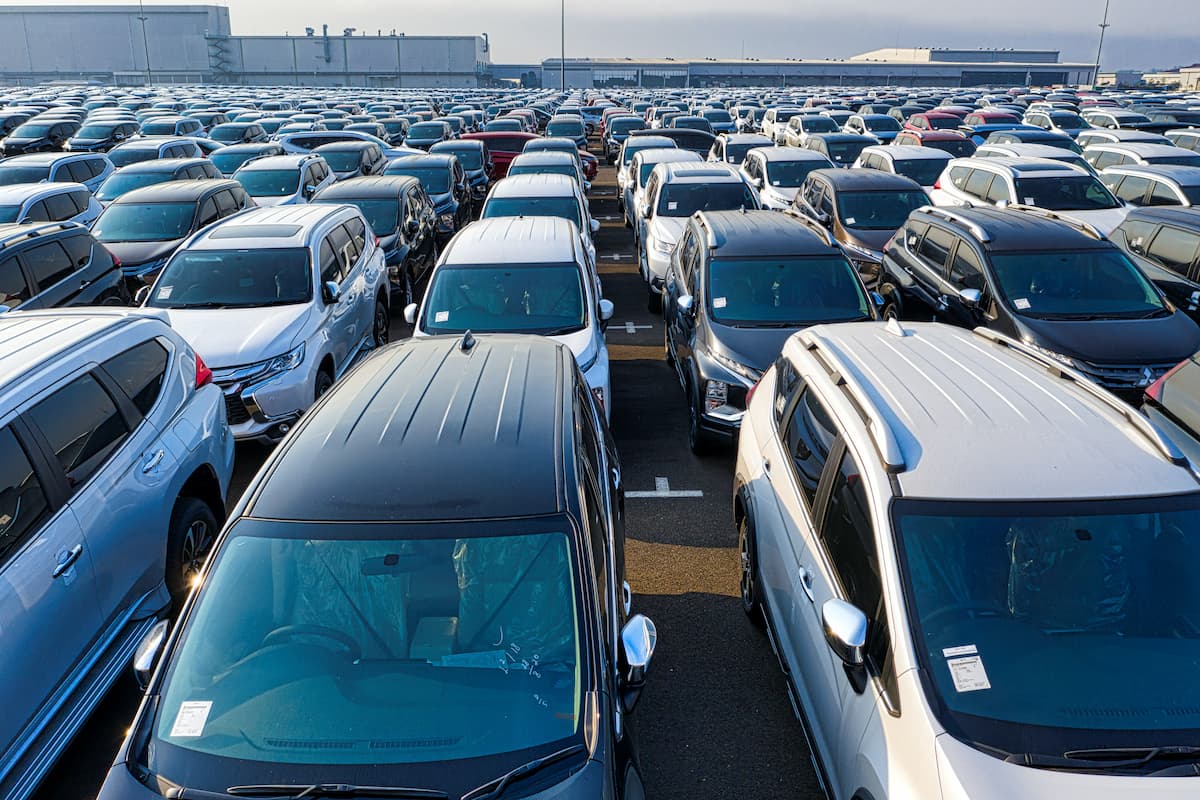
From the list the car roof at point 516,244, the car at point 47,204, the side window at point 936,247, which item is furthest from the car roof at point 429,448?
the car at point 47,204

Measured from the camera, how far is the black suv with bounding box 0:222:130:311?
8.65 meters

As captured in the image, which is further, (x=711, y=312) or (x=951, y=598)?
(x=711, y=312)

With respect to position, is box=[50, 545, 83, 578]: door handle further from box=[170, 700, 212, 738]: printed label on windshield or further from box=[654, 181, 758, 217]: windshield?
box=[654, 181, 758, 217]: windshield

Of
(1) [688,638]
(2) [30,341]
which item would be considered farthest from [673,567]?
(2) [30,341]

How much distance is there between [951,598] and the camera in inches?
126

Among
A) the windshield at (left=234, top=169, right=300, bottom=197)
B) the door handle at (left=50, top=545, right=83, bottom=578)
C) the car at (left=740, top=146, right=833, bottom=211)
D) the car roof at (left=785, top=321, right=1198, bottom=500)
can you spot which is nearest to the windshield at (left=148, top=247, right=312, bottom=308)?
the door handle at (left=50, top=545, right=83, bottom=578)

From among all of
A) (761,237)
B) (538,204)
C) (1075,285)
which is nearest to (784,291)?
(761,237)

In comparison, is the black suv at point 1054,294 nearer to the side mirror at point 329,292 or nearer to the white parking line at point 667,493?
the white parking line at point 667,493

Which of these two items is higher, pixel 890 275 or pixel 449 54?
pixel 449 54

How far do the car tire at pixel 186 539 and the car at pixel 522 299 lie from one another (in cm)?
257

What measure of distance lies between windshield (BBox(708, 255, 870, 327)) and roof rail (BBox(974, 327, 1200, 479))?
279 cm

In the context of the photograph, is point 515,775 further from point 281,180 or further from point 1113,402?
point 281,180

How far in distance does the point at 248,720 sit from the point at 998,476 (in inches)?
117

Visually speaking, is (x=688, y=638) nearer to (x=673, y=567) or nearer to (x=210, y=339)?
(x=673, y=567)
